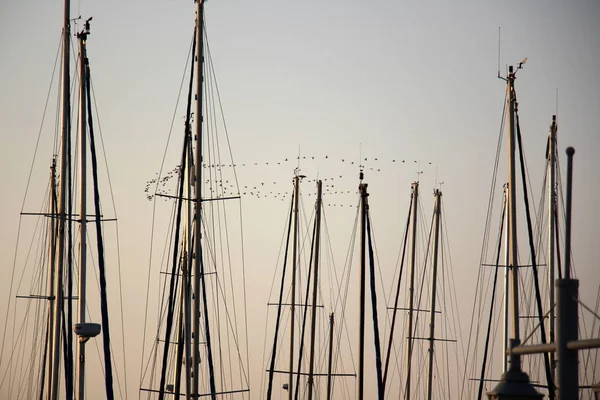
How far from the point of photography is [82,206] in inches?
1281

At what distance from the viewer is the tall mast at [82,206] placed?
30.5 meters

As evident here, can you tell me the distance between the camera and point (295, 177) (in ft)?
161

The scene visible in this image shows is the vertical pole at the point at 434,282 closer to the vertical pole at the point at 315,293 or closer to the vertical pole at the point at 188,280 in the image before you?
the vertical pole at the point at 315,293

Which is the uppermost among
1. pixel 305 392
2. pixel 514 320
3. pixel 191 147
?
pixel 191 147

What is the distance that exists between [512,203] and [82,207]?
13.3 meters

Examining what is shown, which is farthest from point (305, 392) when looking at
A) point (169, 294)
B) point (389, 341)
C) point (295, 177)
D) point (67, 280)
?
point (67, 280)

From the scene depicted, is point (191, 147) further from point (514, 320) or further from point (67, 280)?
point (514, 320)

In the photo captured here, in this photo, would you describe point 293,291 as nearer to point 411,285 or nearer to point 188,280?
point 411,285

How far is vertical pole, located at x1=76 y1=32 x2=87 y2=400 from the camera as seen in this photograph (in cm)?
3053

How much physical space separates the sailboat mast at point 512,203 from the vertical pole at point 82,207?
12.6 metres

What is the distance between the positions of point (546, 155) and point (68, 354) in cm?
1962

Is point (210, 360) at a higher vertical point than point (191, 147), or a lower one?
lower

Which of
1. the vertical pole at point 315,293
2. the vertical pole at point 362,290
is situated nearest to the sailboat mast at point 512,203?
the vertical pole at point 362,290

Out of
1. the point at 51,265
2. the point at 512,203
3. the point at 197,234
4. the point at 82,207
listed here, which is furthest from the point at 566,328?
the point at 51,265
